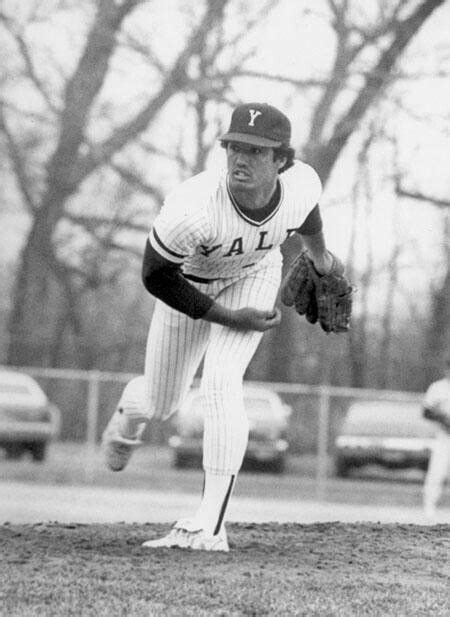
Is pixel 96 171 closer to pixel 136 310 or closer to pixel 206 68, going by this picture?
pixel 206 68

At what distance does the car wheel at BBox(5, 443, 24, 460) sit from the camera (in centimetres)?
1981

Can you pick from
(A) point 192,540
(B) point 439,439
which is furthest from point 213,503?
(B) point 439,439

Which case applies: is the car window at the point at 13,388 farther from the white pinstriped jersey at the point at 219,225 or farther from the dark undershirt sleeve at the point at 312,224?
the white pinstriped jersey at the point at 219,225

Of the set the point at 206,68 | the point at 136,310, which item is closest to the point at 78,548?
the point at 206,68

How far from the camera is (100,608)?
4.69 m

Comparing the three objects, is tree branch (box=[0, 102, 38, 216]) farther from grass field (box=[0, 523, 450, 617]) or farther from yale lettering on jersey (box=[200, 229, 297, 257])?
yale lettering on jersey (box=[200, 229, 297, 257])

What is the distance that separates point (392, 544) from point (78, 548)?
1.45 m

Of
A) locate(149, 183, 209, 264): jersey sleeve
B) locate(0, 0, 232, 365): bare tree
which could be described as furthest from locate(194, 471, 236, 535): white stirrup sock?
locate(0, 0, 232, 365): bare tree

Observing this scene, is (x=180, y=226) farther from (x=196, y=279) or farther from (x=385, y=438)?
(x=385, y=438)

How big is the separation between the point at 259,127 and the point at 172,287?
0.76 m

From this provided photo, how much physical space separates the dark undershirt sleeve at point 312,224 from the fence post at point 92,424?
13.2m

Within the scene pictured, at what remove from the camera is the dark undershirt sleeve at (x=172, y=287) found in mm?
5965

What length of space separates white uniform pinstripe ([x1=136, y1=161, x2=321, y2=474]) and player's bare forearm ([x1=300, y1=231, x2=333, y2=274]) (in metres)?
0.16

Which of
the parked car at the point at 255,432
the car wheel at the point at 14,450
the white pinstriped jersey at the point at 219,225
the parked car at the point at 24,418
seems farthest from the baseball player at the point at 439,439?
the white pinstriped jersey at the point at 219,225
